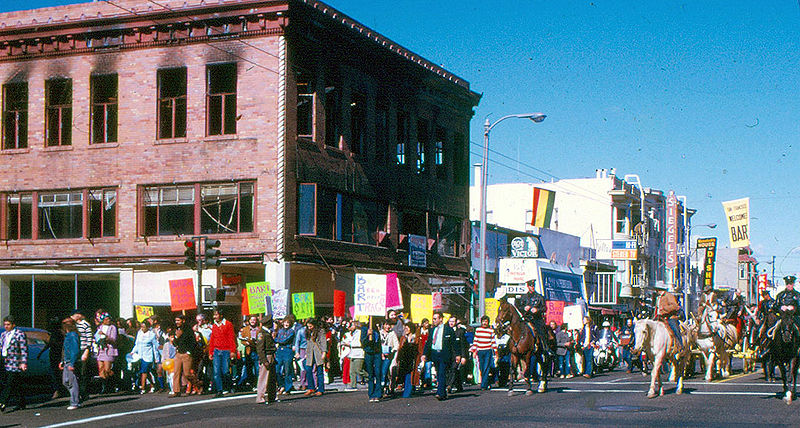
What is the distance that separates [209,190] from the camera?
107ft

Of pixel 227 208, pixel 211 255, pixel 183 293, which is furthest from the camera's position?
pixel 227 208

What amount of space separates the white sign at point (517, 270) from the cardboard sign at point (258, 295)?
19.7 metres

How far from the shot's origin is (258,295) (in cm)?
2719

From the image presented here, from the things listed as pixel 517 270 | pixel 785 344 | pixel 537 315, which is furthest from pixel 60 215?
pixel 785 344

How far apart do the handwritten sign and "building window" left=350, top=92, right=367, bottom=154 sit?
9.18 metres

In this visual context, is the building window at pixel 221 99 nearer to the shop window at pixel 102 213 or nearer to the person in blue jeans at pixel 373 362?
the shop window at pixel 102 213

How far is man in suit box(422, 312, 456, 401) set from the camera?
19.5 metres

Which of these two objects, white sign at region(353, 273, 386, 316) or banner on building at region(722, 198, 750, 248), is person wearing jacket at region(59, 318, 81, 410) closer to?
white sign at region(353, 273, 386, 316)

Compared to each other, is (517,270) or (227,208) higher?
(227,208)

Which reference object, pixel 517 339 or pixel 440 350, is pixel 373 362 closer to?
pixel 440 350

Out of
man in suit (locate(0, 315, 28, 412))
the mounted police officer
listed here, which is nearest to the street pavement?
man in suit (locate(0, 315, 28, 412))

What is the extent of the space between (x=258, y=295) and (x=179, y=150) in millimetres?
7686

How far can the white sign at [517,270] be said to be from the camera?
44997 mm

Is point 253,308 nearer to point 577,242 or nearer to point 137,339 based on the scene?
point 137,339
